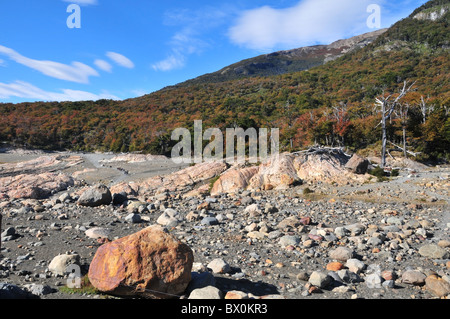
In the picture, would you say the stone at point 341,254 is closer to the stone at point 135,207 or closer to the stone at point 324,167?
the stone at point 324,167

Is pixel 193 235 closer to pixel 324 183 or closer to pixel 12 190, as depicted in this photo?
pixel 324 183

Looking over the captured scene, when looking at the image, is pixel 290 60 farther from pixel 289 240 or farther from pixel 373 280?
pixel 373 280

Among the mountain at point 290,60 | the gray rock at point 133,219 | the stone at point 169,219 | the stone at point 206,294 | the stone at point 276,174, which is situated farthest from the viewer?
the mountain at point 290,60

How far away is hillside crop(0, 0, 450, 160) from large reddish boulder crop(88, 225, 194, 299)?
67.7 ft

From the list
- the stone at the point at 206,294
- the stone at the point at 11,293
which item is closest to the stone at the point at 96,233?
the stone at the point at 11,293

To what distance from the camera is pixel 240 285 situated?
17.4ft

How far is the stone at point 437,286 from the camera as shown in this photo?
4.83 meters

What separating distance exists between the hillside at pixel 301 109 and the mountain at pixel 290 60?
46.5 m

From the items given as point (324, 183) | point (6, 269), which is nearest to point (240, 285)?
point (6, 269)

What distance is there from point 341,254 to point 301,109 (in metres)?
37.2

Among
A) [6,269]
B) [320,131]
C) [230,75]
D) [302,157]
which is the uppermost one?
[230,75]

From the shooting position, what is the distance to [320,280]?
511 centimetres

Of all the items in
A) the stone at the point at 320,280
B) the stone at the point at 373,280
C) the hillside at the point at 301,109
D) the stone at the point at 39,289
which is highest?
the hillside at the point at 301,109
